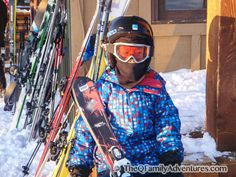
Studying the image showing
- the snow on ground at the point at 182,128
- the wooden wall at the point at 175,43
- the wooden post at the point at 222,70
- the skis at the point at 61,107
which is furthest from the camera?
the wooden wall at the point at 175,43

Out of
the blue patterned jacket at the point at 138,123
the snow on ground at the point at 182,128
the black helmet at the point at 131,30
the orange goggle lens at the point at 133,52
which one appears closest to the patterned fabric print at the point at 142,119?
the blue patterned jacket at the point at 138,123

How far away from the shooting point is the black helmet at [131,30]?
2.65 m

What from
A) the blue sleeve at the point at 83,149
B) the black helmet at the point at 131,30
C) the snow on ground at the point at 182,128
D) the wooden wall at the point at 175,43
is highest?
the black helmet at the point at 131,30

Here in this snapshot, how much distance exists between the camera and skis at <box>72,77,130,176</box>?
2514 millimetres

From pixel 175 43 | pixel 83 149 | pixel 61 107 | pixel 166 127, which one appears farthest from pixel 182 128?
pixel 175 43

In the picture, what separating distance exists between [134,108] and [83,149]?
36 centimetres

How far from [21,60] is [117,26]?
381 centimetres

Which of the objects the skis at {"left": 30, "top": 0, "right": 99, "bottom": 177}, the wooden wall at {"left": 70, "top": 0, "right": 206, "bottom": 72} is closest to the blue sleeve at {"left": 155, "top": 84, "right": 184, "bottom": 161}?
the skis at {"left": 30, "top": 0, "right": 99, "bottom": 177}

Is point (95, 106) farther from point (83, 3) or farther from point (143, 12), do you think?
point (143, 12)

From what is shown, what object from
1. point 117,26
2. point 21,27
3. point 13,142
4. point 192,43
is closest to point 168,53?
point 192,43

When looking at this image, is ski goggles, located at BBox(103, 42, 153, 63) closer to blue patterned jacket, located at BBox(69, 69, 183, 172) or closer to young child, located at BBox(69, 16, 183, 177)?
young child, located at BBox(69, 16, 183, 177)

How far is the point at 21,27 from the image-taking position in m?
13.0

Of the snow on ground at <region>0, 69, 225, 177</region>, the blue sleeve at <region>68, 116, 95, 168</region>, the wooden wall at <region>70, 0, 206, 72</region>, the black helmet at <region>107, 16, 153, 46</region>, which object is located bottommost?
the snow on ground at <region>0, 69, 225, 177</region>

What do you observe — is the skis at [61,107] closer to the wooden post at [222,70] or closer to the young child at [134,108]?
the young child at [134,108]
